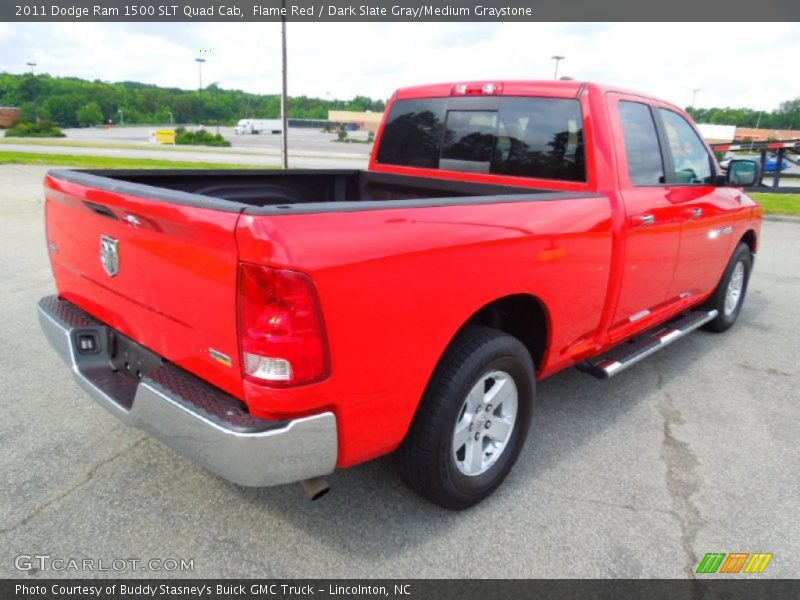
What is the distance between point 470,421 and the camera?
270cm

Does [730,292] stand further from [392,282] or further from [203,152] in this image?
[203,152]

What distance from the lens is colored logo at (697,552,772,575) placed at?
2.45 metres

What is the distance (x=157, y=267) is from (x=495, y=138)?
2378 millimetres

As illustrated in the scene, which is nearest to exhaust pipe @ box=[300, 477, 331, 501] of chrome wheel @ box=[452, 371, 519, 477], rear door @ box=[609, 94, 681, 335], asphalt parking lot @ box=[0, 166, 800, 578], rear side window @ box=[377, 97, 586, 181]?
asphalt parking lot @ box=[0, 166, 800, 578]

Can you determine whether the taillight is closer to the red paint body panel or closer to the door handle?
the red paint body panel

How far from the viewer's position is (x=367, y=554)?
246cm

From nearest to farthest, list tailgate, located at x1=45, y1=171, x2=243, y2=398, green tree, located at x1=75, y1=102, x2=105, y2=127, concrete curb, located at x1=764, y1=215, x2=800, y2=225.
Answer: tailgate, located at x1=45, y1=171, x2=243, y2=398, concrete curb, located at x1=764, y1=215, x2=800, y2=225, green tree, located at x1=75, y1=102, x2=105, y2=127

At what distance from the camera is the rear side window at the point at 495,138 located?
11.4ft

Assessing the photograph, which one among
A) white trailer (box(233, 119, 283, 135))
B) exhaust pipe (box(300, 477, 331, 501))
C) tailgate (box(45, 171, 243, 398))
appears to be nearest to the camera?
tailgate (box(45, 171, 243, 398))

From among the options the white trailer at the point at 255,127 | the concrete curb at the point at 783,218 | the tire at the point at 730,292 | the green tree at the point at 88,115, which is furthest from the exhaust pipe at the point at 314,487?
the green tree at the point at 88,115

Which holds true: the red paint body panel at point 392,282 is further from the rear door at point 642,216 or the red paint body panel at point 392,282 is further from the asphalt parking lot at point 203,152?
the asphalt parking lot at point 203,152

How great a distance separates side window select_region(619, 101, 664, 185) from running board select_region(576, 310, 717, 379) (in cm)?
105
